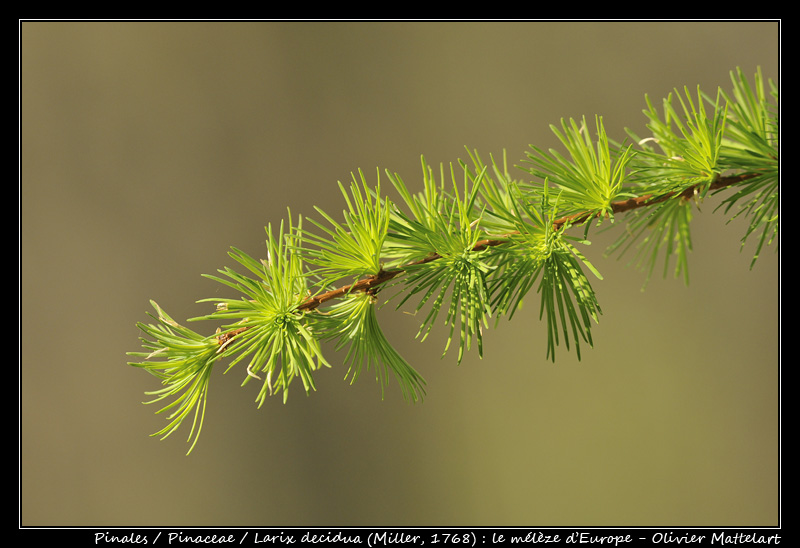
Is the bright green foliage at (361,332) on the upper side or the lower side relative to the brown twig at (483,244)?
lower

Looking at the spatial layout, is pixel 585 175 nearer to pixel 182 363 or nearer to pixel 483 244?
pixel 483 244

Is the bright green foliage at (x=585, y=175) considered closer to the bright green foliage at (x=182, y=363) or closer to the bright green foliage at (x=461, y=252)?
the bright green foliage at (x=461, y=252)

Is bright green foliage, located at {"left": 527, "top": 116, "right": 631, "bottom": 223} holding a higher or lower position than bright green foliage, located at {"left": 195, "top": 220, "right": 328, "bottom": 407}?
higher

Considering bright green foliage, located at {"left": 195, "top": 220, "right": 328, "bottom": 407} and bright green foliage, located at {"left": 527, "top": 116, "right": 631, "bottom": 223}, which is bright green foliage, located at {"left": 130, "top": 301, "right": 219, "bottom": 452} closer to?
bright green foliage, located at {"left": 195, "top": 220, "right": 328, "bottom": 407}

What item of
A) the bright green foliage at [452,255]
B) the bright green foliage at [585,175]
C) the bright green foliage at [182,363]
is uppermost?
the bright green foliage at [585,175]

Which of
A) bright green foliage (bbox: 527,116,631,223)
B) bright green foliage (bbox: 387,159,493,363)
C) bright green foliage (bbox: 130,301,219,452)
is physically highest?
bright green foliage (bbox: 527,116,631,223)

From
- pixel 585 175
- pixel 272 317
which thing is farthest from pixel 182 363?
pixel 585 175

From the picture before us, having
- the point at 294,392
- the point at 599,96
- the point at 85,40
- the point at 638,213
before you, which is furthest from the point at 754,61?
the point at 85,40

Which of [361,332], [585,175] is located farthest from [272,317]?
[585,175]

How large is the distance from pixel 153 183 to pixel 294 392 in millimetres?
407

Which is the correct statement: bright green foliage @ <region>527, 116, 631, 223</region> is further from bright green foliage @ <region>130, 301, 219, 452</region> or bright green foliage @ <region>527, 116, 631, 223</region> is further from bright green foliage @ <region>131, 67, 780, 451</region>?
bright green foliage @ <region>130, 301, 219, 452</region>

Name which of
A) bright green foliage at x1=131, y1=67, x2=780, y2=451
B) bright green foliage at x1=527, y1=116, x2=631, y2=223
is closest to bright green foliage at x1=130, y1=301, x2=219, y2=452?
bright green foliage at x1=131, y1=67, x2=780, y2=451

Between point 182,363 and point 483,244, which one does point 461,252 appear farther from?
point 182,363

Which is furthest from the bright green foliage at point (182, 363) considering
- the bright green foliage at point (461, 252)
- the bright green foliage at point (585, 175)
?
the bright green foliage at point (585, 175)
